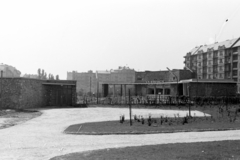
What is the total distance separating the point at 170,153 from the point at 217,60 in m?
80.1

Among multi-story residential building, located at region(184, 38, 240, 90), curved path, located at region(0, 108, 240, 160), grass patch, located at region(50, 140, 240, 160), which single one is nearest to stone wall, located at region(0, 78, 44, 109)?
curved path, located at region(0, 108, 240, 160)

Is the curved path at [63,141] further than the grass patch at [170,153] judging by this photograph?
Yes

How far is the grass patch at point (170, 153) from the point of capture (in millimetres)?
9445

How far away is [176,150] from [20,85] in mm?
25490

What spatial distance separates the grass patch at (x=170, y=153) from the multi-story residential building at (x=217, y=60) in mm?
67156

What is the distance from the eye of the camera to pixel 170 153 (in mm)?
9961

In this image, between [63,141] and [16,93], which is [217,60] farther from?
[63,141]

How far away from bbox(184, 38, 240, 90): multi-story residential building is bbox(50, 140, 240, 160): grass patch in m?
67.2

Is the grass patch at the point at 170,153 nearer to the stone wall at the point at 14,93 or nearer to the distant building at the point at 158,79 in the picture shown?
the stone wall at the point at 14,93

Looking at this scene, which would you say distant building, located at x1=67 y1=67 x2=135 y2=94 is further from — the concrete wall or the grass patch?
the grass patch

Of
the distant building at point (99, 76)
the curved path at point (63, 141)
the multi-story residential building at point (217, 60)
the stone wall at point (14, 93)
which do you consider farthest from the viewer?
the distant building at point (99, 76)

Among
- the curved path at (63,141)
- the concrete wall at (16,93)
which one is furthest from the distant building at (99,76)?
the curved path at (63,141)

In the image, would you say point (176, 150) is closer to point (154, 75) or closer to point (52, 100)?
point (52, 100)

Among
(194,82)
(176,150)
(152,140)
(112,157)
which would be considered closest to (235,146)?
(176,150)
